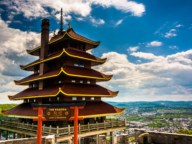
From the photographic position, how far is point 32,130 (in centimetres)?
2345

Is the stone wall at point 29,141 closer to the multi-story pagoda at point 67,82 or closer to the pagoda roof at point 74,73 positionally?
the multi-story pagoda at point 67,82

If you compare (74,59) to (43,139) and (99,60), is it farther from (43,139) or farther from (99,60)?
(43,139)

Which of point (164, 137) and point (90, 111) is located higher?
point (90, 111)

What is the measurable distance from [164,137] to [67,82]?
16.0 meters

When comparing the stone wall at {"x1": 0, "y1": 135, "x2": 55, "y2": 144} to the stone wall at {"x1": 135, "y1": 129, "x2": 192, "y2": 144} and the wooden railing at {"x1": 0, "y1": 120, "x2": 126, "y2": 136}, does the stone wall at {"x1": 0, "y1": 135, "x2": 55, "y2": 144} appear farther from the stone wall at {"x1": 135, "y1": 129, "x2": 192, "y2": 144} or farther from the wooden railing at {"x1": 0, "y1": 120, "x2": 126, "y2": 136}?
the stone wall at {"x1": 135, "y1": 129, "x2": 192, "y2": 144}

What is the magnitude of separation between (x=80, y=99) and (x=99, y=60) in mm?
9107

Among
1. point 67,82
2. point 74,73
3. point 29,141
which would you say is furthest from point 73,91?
point 29,141

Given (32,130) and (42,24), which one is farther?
(42,24)

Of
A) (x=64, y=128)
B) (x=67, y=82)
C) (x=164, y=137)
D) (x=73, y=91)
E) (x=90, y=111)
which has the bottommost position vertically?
(x=164, y=137)

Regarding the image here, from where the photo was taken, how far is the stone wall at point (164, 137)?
59.3 feet

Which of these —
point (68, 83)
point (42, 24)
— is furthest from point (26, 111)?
point (42, 24)

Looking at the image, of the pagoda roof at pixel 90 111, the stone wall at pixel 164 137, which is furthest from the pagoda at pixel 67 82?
the stone wall at pixel 164 137

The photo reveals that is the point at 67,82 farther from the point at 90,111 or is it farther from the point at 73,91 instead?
the point at 90,111

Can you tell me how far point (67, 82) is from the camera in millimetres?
26156
